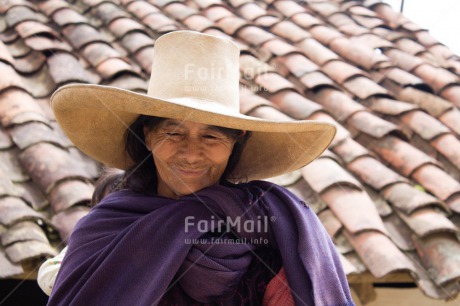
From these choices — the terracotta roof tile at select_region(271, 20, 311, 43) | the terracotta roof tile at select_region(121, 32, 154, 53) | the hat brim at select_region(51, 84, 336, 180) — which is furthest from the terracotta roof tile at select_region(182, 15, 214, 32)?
the hat brim at select_region(51, 84, 336, 180)

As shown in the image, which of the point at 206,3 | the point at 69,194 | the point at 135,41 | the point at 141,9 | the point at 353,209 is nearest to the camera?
the point at 69,194

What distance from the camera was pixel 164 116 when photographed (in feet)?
5.53

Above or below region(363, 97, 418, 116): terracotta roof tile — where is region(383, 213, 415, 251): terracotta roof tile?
below

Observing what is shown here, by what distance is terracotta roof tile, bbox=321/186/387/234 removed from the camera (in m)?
2.69

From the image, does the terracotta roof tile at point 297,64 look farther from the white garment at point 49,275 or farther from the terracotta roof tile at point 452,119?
the white garment at point 49,275

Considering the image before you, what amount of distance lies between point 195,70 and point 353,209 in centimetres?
131

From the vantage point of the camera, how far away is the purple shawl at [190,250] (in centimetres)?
158

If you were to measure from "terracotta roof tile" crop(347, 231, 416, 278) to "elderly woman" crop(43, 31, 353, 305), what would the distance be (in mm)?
852

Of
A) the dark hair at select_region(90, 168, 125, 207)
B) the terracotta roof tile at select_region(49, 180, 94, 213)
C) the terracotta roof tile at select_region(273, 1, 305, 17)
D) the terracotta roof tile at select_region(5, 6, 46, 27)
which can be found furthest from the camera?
the terracotta roof tile at select_region(273, 1, 305, 17)

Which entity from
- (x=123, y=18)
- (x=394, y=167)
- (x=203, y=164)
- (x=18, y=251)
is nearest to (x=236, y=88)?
(x=203, y=164)

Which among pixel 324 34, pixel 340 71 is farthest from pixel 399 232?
pixel 324 34

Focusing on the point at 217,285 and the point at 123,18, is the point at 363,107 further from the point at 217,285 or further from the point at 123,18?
the point at 217,285

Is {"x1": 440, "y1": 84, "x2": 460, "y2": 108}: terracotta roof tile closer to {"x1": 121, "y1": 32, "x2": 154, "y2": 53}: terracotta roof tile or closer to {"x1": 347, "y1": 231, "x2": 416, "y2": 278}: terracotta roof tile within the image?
{"x1": 347, "y1": 231, "x2": 416, "y2": 278}: terracotta roof tile

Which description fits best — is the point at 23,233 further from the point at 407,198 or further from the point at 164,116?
the point at 407,198
